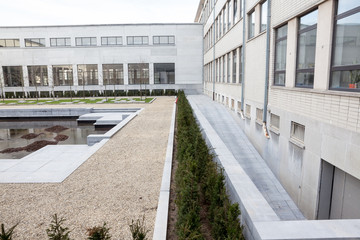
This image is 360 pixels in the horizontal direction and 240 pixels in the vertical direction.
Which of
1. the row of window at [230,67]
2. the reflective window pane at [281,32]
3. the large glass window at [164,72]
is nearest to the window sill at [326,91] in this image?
the reflective window pane at [281,32]

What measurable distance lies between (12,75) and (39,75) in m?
4.21

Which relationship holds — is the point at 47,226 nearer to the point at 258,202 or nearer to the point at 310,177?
the point at 258,202

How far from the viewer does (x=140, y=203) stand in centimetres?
646

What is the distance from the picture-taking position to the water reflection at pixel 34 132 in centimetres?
1596

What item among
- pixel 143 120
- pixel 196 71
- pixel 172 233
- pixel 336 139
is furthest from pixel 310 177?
pixel 196 71

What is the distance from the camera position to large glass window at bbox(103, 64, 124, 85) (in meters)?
41.3

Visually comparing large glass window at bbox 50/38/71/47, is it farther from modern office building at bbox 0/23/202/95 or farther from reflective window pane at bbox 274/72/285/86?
reflective window pane at bbox 274/72/285/86

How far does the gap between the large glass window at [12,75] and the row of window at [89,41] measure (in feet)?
11.6

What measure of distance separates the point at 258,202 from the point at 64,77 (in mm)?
42413

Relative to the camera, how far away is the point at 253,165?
11945 millimetres

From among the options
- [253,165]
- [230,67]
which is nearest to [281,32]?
[253,165]

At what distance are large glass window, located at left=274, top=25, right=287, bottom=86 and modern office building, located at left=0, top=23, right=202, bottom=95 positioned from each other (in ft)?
99.2

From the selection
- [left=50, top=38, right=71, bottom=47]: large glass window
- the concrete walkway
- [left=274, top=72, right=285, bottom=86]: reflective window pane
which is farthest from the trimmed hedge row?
[left=50, top=38, right=71, bottom=47]: large glass window

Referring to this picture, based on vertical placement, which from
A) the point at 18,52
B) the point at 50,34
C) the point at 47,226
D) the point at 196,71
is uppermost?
the point at 50,34
